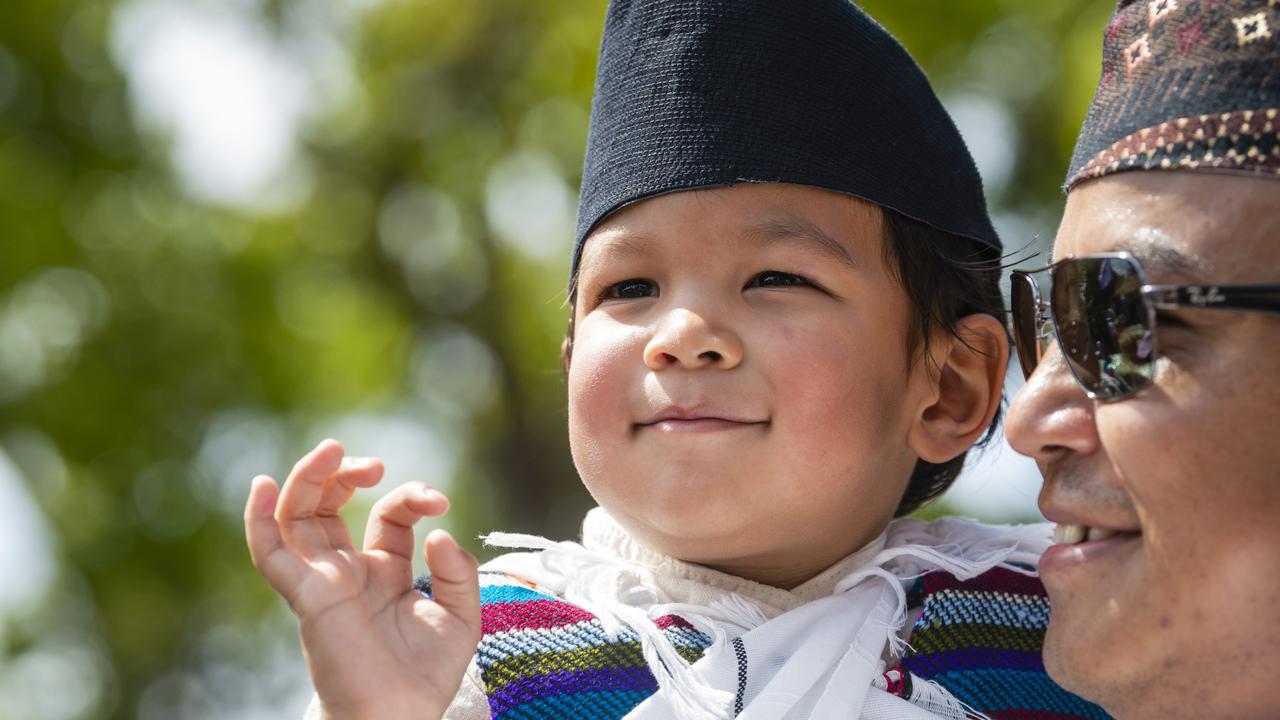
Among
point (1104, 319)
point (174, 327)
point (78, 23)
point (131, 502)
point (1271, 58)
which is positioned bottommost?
point (131, 502)

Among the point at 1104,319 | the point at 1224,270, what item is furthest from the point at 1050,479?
the point at 1224,270

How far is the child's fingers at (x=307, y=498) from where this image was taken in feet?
7.11

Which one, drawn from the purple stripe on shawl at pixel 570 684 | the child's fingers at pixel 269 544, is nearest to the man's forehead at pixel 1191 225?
the purple stripe on shawl at pixel 570 684

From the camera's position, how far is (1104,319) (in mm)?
2033

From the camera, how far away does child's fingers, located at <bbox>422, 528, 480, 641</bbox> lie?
2.23 metres

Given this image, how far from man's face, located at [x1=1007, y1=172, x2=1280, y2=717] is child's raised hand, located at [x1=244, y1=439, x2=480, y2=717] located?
3.29 feet

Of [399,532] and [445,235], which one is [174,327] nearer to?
[445,235]

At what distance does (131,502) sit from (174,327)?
1.74 metres

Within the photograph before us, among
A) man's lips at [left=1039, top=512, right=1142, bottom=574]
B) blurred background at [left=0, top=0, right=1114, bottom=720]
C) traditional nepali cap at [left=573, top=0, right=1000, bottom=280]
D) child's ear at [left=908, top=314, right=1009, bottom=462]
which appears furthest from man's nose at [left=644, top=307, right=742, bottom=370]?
blurred background at [left=0, top=0, right=1114, bottom=720]

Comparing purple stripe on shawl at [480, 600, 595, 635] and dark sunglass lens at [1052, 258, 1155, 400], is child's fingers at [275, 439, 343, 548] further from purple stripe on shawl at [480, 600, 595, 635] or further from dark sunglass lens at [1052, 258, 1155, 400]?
dark sunglass lens at [1052, 258, 1155, 400]

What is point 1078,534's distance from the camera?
2.16 m

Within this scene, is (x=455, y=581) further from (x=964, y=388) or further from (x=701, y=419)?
(x=964, y=388)

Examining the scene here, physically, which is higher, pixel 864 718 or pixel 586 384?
pixel 586 384

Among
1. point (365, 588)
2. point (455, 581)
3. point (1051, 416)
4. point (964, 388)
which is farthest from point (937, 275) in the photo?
point (365, 588)
